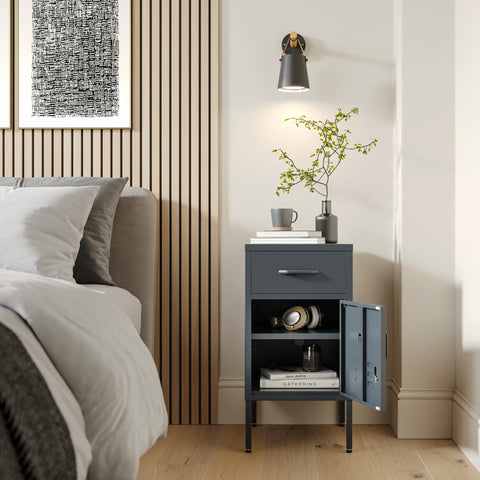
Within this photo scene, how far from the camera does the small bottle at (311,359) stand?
2283 mm

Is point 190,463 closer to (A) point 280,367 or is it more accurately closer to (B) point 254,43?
(A) point 280,367

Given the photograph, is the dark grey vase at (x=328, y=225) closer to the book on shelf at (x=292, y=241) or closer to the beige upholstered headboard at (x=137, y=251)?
the book on shelf at (x=292, y=241)

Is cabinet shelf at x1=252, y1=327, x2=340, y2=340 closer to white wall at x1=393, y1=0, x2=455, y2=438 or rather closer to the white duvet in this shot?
white wall at x1=393, y1=0, x2=455, y2=438

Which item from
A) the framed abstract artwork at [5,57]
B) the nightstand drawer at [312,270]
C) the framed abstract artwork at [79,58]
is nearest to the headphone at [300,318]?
the nightstand drawer at [312,270]

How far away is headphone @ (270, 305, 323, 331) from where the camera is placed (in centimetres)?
224

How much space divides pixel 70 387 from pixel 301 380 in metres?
1.22

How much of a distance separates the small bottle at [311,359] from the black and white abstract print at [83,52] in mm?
1395

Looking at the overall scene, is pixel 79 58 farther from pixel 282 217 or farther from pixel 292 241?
pixel 292 241

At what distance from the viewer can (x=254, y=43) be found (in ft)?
8.23

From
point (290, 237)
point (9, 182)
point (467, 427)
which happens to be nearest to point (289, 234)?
point (290, 237)

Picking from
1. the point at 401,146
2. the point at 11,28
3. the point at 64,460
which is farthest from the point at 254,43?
the point at 64,460

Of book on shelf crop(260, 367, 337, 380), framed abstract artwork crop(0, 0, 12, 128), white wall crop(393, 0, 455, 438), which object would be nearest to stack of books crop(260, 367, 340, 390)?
book on shelf crop(260, 367, 337, 380)

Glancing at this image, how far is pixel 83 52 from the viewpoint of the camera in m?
2.53

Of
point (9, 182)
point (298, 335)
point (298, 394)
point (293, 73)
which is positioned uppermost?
point (293, 73)
